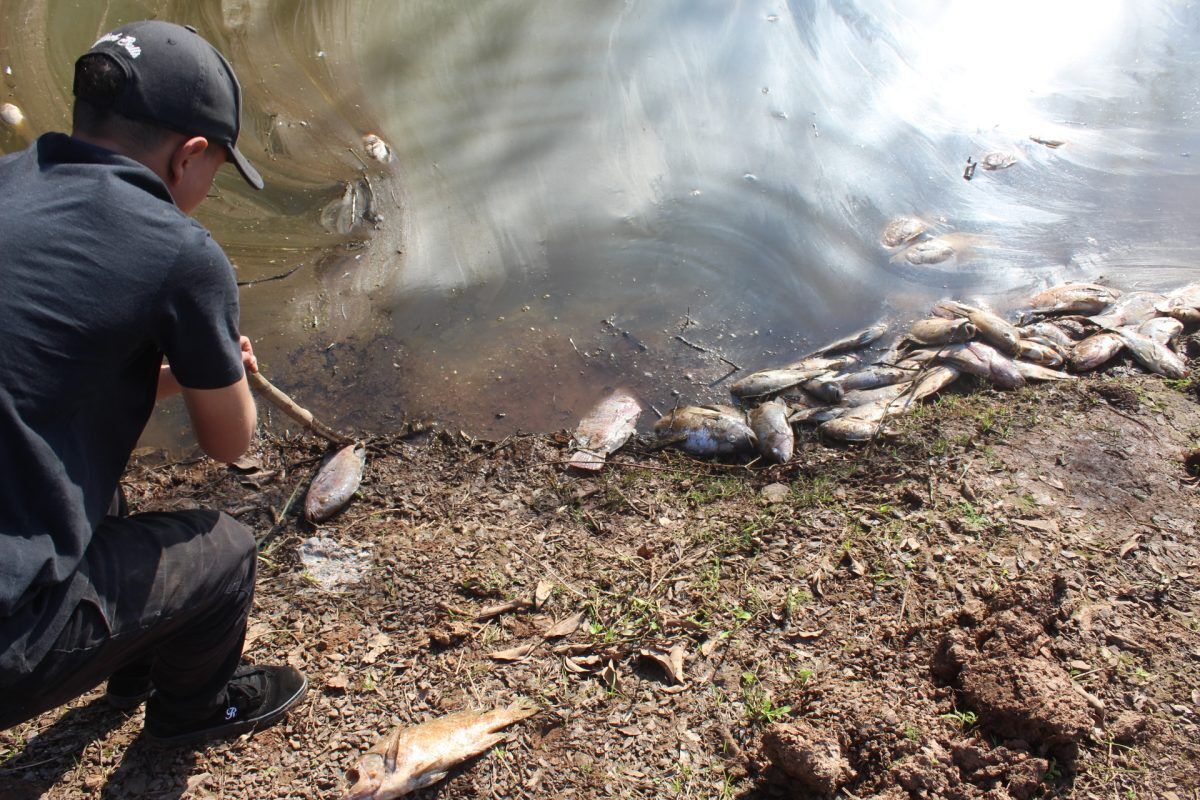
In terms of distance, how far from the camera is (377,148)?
6109 mm

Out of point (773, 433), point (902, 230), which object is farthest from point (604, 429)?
point (902, 230)

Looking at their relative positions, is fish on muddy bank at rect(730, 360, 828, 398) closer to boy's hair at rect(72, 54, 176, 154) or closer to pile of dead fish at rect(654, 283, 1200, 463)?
pile of dead fish at rect(654, 283, 1200, 463)


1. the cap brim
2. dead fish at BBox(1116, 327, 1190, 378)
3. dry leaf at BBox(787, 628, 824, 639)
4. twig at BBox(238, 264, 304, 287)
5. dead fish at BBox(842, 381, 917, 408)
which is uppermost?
the cap brim

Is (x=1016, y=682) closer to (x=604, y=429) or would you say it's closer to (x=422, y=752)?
(x=422, y=752)

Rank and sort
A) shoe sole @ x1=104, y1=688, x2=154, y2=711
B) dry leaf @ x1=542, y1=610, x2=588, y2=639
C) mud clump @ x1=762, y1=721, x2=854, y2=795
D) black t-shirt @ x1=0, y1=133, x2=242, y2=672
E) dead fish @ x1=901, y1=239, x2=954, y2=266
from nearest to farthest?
black t-shirt @ x1=0, y1=133, x2=242, y2=672 → mud clump @ x1=762, y1=721, x2=854, y2=795 → shoe sole @ x1=104, y1=688, x2=154, y2=711 → dry leaf @ x1=542, y1=610, x2=588, y2=639 → dead fish @ x1=901, y1=239, x2=954, y2=266

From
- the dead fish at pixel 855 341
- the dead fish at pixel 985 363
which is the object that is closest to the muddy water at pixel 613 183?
the dead fish at pixel 855 341

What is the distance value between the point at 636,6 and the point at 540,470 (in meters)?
5.15

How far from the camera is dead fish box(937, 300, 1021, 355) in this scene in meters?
5.58

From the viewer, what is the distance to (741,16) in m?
7.43

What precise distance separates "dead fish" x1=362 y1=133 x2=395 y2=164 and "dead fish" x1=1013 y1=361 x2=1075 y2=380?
16.2ft

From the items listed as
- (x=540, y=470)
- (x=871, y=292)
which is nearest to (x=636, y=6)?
(x=871, y=292)

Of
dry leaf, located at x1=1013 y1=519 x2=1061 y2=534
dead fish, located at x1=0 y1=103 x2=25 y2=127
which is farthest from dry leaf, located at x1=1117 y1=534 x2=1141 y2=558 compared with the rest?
dead fish, located at x1=0 y1=103 x2=25 y2=127

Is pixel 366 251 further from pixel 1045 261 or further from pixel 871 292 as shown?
pixel 1045 261

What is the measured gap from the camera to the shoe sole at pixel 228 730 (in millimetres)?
2750
